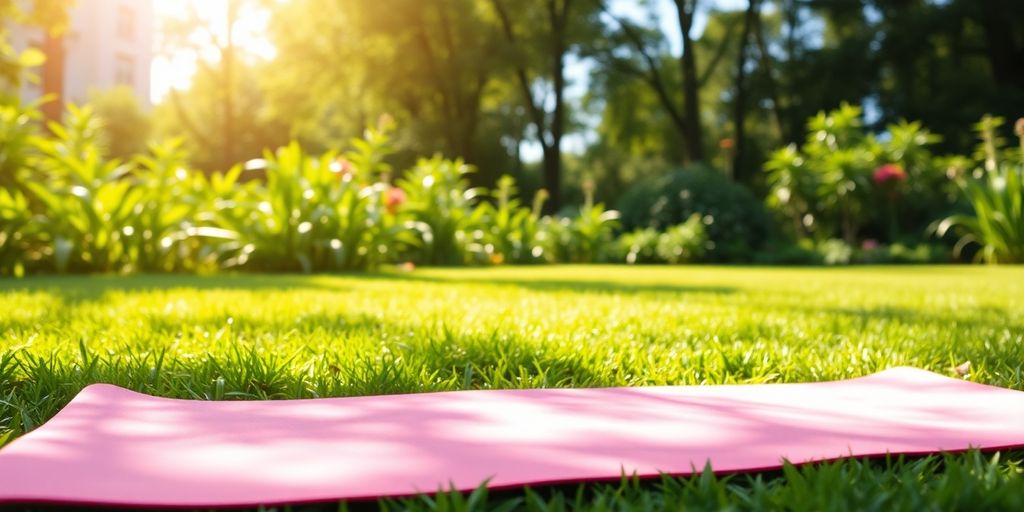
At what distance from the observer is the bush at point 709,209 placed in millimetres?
10938

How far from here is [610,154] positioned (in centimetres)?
3644

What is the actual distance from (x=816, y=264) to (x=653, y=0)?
15.6m

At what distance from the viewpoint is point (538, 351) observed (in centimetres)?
185

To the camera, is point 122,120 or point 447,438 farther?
point 122,120

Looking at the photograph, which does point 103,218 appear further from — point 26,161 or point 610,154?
point 610,154

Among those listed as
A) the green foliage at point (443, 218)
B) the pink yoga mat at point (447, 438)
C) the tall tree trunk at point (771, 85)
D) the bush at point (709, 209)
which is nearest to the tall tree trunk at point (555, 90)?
the bush at point (709, 209)

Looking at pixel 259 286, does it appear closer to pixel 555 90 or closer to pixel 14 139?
pixel 14 139

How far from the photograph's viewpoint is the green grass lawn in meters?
0.93

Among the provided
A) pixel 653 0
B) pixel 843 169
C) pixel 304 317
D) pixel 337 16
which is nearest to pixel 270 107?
pixel 337 16

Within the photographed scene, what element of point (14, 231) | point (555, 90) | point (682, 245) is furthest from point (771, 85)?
point (14, 231)

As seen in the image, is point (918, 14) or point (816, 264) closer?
point (816, 264)

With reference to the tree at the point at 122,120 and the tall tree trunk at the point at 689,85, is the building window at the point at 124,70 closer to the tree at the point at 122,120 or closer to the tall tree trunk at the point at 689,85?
the tree at the point at 122,120

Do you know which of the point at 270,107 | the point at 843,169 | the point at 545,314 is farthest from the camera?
the point at 270,107

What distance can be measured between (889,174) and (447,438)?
10.4 m
